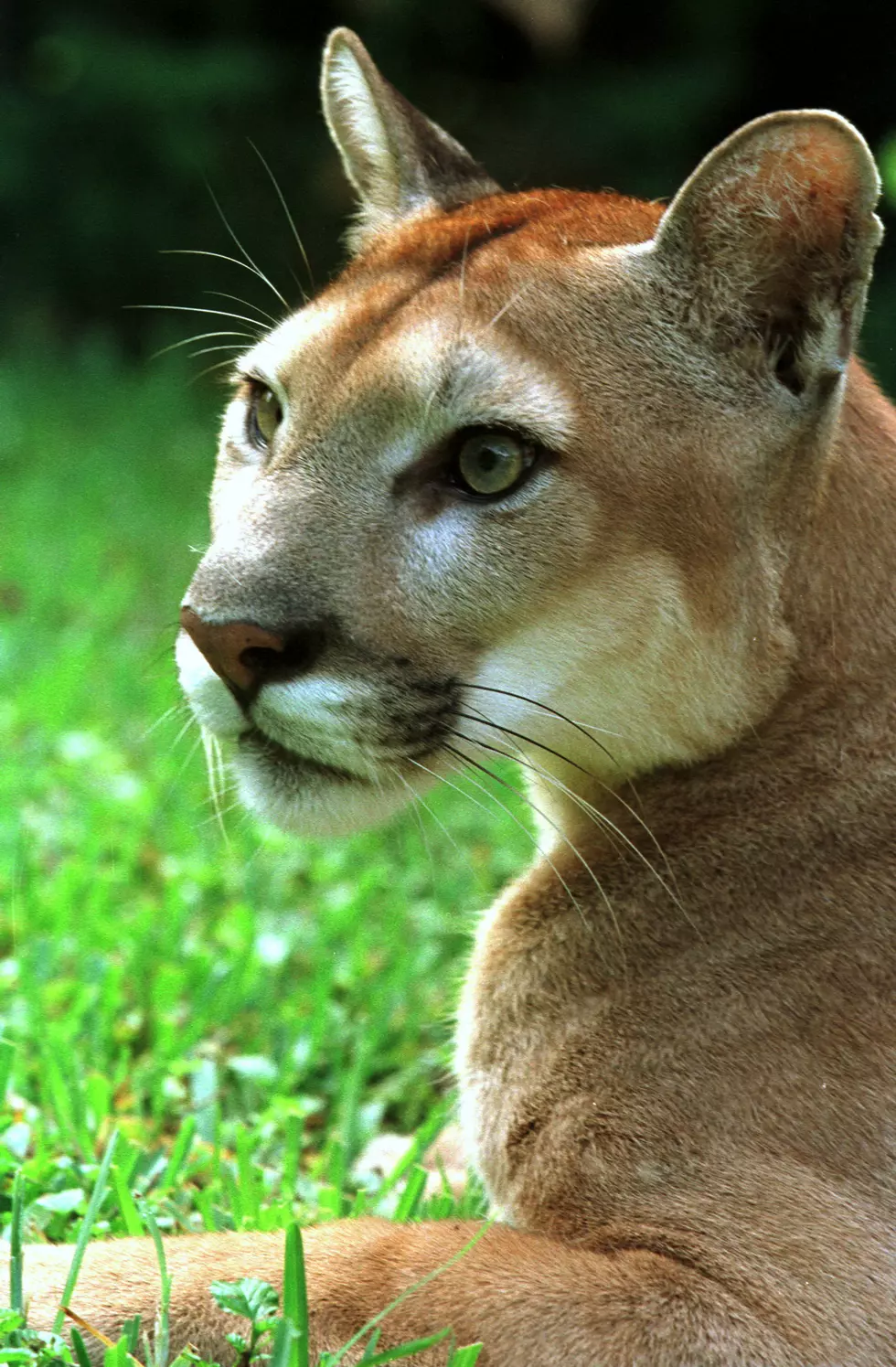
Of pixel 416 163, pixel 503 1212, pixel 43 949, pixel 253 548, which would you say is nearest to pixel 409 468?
pixel 253 548

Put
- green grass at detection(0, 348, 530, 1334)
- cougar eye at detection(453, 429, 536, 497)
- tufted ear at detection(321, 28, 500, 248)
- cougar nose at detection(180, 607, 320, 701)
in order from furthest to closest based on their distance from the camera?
tufted ear at detection(321, 28, 500, 248), green grass at detection(0, 348, 530, 1334), cougar eye at detection(453, 429, 536, 497), cougar nose at detection(180, 607, 320, 701)

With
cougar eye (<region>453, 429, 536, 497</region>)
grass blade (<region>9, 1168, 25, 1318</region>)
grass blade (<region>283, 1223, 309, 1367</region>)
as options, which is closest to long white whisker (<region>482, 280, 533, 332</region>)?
cougar eye (<region>453, 429, 536, 497</region>)

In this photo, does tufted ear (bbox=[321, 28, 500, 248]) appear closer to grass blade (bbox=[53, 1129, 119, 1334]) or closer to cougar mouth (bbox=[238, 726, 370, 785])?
cougar mouth (bbox=[238, 726, 370, 785])

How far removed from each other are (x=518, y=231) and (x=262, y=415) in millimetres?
593

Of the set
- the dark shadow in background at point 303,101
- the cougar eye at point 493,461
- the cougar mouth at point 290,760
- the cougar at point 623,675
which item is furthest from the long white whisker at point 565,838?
the dark shadow in background at point 303,101

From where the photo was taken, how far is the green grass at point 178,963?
11.0 ft

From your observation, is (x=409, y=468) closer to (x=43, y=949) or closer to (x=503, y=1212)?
(x=503, y=1212)

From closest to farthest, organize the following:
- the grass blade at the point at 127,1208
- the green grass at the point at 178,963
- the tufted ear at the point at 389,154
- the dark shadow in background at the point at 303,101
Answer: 1. the grass blade at the point at 127,1208
2. the green grass at the point at 178,963
3. the tufted ear at the point at 389,154
4. the dark shadow in background at the point at 303,101

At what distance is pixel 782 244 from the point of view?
283cm

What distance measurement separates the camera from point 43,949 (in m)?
4.04

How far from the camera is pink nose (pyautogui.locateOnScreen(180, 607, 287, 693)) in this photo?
2.71m

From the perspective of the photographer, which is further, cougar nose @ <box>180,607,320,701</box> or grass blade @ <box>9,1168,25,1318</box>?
cougar nose @ <box>180,607,320,701</box>

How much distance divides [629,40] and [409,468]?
8.99 m

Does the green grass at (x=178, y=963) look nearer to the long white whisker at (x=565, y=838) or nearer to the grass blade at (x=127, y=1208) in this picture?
the grass blade at (x=127, y=1208)
